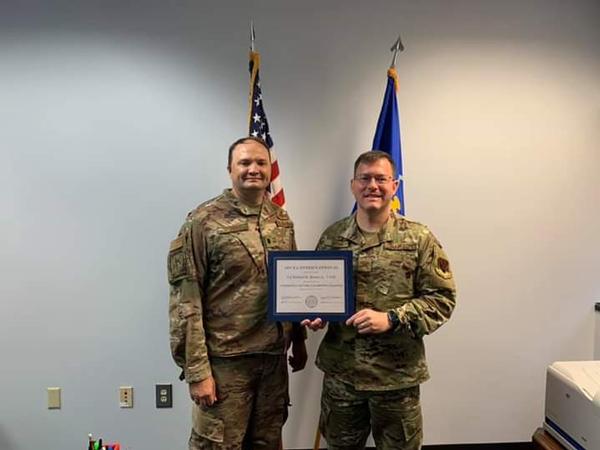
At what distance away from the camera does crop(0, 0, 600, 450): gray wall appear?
2.04 m

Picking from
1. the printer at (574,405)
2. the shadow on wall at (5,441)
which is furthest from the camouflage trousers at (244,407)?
the shadow on wall at (5,441)

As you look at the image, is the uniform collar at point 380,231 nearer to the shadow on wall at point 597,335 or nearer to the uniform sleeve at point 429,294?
the uniform sleeve at point 429,294

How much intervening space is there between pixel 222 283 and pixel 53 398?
1.35 metres

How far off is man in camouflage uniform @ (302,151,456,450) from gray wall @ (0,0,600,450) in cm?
67

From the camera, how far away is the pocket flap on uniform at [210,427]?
4.64 feet

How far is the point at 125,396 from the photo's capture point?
2125 millimetres

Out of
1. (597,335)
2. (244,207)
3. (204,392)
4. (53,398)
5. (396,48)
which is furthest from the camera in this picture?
(597,335)

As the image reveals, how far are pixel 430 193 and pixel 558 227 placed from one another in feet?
2.34

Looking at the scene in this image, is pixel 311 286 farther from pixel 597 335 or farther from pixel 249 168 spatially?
pixel 597 335

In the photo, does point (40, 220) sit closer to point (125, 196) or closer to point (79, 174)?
point (79, 174)

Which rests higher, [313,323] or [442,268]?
[442,268]

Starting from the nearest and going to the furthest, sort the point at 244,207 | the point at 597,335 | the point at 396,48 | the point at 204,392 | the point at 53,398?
the point at 204,392, the point at 244,207, the point at 396,48, the point at 53,398, the point at 597,335

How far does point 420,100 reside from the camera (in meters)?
2.13

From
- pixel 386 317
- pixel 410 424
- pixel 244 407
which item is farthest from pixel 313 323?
pixel 410 424
